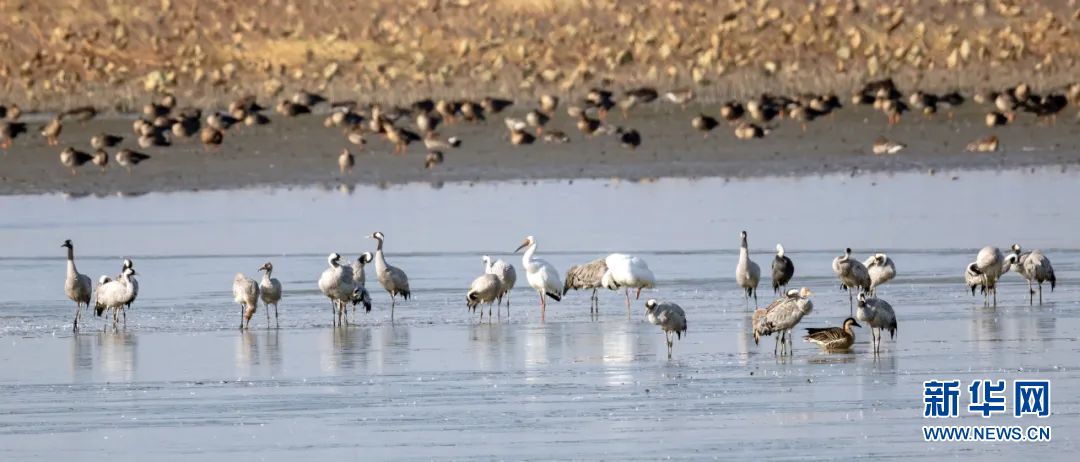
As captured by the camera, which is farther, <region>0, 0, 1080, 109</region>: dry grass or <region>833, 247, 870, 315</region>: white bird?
<region>0, 0, 1080, 109</region>: dry grass

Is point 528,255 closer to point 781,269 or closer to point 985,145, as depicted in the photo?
point 781,269

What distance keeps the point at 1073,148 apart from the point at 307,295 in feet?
57.3

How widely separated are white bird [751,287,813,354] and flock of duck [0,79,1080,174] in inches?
667

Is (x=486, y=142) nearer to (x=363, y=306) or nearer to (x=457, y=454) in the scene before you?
(x=363, y=306)

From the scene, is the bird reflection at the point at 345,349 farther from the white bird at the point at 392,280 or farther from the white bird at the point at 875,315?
the white bird at the point at 875,315

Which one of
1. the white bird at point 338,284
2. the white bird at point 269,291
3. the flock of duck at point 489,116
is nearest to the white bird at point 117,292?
the white bird at point 269,291

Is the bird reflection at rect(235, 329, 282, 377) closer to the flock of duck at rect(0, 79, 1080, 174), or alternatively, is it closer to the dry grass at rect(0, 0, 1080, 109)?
the flock of duck at rect(0, 79, 1080, 174)

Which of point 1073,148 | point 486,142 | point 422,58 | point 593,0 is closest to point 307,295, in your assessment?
point 486,142

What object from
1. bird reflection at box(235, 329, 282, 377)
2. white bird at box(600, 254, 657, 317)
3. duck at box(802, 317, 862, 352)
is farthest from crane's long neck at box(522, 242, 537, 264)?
duck at box(802, 317, 862, 352)

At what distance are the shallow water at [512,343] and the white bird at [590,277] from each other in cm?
27

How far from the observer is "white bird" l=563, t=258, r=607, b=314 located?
18328 mm

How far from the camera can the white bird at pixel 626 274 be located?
58.9ft

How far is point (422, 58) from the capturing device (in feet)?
157

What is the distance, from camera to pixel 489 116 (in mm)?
37406
